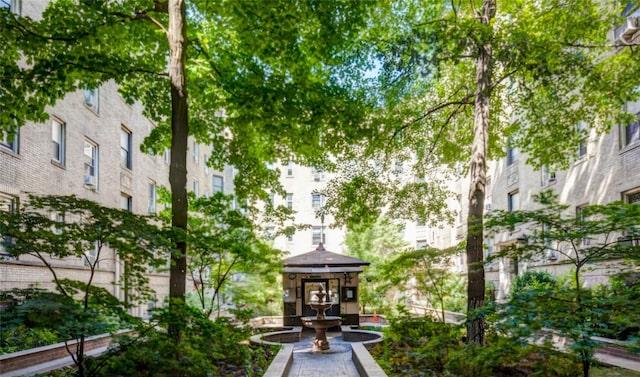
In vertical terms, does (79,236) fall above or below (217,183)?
below

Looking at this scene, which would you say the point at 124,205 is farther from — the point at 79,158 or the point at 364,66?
the point at 364,66

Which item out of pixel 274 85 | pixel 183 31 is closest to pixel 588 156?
pixel 274 85

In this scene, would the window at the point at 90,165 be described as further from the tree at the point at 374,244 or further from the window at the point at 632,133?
the window at the point at 632,133

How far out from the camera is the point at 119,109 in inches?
859

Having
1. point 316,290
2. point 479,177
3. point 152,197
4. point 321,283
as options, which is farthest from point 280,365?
point 152,197

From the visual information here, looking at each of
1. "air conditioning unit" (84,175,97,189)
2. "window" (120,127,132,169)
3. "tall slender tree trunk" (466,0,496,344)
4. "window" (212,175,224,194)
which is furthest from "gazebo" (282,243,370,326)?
"window" (212,175,224,194)

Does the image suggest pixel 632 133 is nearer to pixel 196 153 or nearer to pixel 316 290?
pixel 316 290

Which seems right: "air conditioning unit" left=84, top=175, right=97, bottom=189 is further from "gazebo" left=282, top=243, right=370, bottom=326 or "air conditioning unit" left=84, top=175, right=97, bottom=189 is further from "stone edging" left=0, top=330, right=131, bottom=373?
"gazebo" left=282, top=243, right=370, bottom=326

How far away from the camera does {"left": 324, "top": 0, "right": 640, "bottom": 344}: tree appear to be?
10781mm

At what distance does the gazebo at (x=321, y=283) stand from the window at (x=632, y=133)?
1108 centimetres

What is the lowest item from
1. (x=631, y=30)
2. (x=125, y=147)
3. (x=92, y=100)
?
(x=125, y=147)

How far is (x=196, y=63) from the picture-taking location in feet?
36.3

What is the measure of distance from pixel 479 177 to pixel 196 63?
6.89 metres

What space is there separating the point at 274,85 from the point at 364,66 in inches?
158
